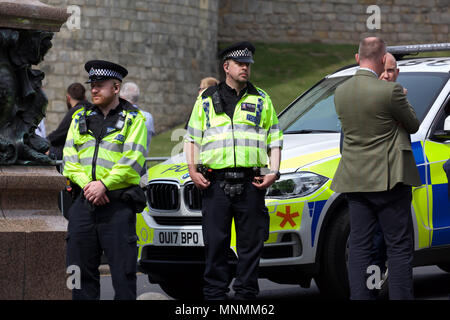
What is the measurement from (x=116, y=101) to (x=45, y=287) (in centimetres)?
120

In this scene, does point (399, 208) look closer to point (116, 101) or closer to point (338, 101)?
point (338, 101)

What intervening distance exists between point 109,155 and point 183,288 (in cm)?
249

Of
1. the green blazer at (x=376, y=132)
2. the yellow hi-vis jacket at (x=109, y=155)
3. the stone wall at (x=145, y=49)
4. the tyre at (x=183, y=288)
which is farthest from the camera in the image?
the stone wall at (x=145, y=49)

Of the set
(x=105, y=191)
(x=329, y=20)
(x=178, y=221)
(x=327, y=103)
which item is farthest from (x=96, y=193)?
(x=329, y=20)

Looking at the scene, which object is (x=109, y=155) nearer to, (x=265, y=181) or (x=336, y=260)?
(x=265, y=181)

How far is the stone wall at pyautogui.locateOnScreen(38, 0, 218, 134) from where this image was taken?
31.4 meters

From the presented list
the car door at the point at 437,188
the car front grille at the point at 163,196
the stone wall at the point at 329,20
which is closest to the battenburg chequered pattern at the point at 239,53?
the car front grille at the point at 163,196

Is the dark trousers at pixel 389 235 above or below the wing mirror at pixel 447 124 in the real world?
below

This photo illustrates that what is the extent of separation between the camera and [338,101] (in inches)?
278

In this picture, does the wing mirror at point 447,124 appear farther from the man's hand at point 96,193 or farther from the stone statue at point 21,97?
the stone statue at point 21,97

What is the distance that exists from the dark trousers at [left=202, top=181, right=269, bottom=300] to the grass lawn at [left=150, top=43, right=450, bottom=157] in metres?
19.6

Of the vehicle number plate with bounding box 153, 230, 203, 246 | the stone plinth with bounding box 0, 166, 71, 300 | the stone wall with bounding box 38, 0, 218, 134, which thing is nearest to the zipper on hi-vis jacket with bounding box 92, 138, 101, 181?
the stone plinth with bounding box 0, 166, 71, 300

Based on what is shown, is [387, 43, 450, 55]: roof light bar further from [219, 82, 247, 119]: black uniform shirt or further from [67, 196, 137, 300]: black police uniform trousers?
[67, 196, 137, 300]: black police uniform trousers

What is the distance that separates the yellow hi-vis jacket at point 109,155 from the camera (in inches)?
263
